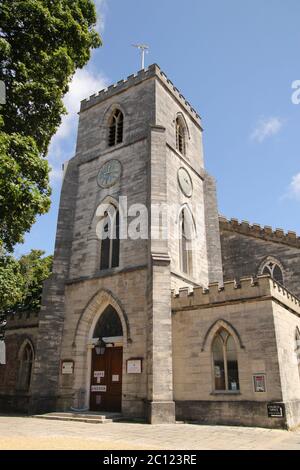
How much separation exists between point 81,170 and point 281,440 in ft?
53.9

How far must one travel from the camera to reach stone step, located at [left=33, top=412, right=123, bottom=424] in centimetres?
1324

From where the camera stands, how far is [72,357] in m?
16.8

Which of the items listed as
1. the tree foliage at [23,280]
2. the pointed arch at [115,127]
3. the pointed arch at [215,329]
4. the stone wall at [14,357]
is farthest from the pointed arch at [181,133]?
the stone wall at [14,357]

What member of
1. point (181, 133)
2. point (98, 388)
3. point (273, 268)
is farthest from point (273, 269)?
point (98, 388)

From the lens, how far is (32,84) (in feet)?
40.0

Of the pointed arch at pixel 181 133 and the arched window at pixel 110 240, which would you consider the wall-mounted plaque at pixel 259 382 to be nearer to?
the arched window at pixel 110 240

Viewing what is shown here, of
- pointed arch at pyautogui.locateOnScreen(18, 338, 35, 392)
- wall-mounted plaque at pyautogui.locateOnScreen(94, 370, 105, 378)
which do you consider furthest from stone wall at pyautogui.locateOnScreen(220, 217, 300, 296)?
pointed arch at pyautogui.locateOnScreen(18, 338, 35, 392)

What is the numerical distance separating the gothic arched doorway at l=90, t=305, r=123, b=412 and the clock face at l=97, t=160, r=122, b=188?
6430 mm

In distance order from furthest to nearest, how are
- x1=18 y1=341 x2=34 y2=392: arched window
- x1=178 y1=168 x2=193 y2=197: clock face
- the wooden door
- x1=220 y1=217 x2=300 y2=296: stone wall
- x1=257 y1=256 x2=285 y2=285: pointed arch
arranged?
x1=257 y1=256 x2=285 y2=285: pointed arch, x1=220 y1=217 x2=300 y2=296: stone wall, x1=178 y1=168 x2=193 y2=197: clock face, x1=18 y1=341 x2=34 y2=392: arched window, the wooden door

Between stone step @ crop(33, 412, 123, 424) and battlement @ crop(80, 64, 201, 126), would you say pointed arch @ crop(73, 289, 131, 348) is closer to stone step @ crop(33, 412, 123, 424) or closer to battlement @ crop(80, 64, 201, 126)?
stone step @ crop(33, 412, 123, 424)

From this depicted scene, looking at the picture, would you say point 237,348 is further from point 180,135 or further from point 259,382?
point 180,135

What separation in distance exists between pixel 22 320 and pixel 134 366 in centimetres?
797
